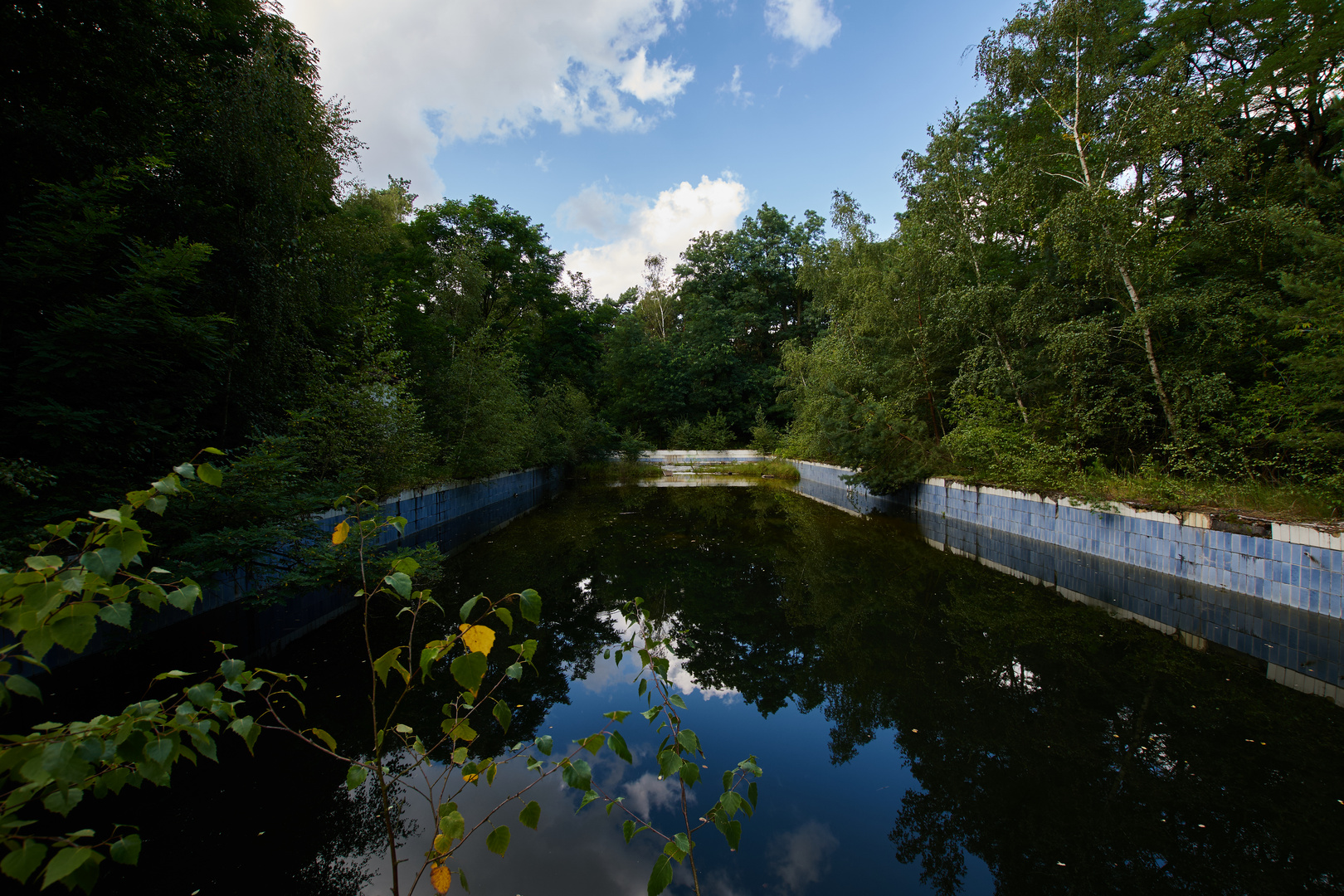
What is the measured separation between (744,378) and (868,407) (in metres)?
21.1

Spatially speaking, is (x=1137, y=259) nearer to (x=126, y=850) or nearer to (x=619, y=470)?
(x=126, y=850)

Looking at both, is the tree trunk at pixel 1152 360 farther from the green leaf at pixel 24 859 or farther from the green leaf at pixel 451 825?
the green leaf at pixel 24 859

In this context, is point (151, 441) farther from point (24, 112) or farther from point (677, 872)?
point (677, 872)

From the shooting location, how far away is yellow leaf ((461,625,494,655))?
133 cm

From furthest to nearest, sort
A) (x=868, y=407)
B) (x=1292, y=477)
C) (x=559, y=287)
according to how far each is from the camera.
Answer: (x=559, y=287) < (x=868, y=407) < (x=1292, y=477)

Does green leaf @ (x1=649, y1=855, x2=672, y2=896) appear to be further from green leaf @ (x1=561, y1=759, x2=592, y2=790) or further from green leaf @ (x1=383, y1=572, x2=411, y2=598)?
green leaf @ (x1=383, y1=572, x2=411, y2=598)

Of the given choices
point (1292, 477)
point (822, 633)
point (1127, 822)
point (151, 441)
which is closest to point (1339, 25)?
point (1292, 477)

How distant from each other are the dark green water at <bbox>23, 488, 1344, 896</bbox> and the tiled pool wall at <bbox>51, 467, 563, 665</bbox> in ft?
1.06

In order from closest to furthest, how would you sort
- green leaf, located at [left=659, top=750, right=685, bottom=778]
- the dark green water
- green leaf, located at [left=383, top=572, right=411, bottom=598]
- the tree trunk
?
green leaf, located at [left=383, top=572, right=411, bottom=598]
green leaf, located at [left=659, top=750, right=685, bottom=778]
the dark green water
the tree trunk

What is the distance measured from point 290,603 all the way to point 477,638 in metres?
5.47

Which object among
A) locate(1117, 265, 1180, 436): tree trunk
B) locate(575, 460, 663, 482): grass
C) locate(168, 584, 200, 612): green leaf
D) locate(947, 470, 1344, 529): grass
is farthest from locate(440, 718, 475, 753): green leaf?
locate(575, 460, 663, 482): grass

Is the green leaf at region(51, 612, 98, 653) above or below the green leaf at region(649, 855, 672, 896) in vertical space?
above

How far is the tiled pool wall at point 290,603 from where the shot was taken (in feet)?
15.2

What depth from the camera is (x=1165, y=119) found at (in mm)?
7551
